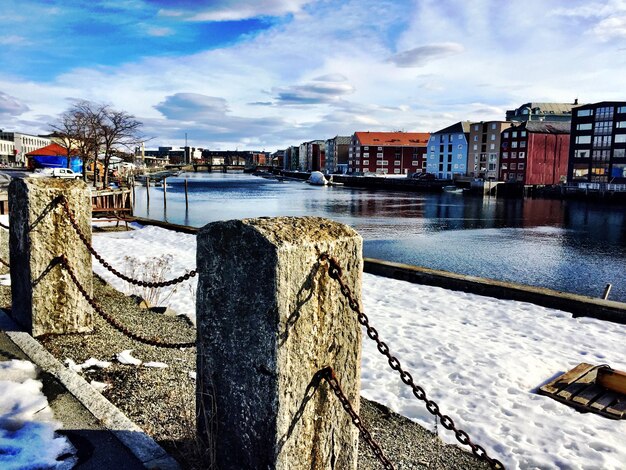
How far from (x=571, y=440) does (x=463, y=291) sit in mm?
6605

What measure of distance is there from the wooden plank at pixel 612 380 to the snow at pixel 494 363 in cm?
63

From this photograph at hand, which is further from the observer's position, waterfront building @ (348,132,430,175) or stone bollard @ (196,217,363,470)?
waterfront building @ (348,132,430,175)

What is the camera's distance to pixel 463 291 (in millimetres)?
10844

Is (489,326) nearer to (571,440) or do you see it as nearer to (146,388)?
(571,440)

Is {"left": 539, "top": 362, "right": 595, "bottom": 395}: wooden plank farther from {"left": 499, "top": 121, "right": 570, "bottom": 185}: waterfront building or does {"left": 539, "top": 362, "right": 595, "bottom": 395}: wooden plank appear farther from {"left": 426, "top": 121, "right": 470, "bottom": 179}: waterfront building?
{"left": 426, "top": 121, "right": 470, "bottom": 179}: waterfront building

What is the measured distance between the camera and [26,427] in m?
3.51

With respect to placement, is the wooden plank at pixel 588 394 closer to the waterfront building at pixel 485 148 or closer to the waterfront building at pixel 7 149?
the waterfront building at pixel 485 148

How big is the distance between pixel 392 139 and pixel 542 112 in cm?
3940

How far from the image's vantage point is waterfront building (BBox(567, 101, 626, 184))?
3054 inches

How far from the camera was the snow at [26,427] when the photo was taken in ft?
10.3

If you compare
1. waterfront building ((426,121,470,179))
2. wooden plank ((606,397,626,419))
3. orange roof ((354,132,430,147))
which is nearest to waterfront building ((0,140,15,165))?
orange roof ((354,132,430,147))

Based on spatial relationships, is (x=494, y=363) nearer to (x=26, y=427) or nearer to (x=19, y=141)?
(x=26, y=427)

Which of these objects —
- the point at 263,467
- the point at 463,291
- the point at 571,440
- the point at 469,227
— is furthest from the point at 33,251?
the point at 469,227

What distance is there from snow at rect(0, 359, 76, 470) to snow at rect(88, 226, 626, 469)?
293 cm
